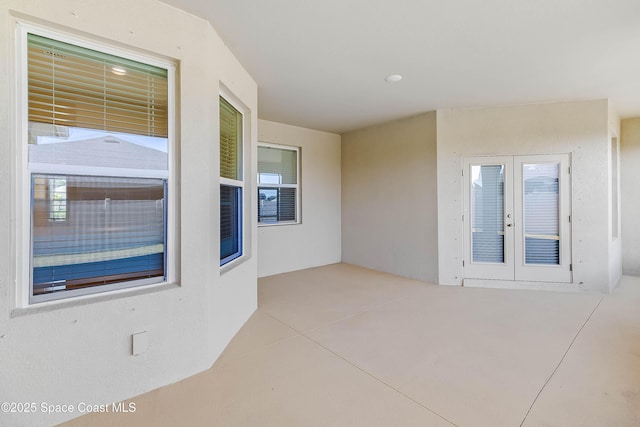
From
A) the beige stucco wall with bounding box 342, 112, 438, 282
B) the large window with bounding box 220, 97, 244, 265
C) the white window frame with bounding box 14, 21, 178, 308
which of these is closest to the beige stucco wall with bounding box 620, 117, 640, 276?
the beige stucco wall with bounding box 342, 112, 438, 282

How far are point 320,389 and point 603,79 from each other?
4473 mm

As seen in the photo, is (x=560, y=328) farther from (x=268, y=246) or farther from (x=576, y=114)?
(x=268, y=246)

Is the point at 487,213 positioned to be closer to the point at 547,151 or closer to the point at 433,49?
the point at 547,151

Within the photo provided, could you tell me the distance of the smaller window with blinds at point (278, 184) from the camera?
5.19 m

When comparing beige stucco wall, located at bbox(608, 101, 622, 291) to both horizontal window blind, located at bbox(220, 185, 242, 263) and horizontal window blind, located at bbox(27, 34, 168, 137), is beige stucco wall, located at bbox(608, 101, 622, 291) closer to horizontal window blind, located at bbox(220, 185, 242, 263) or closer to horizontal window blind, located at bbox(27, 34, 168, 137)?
horizontal window blind, located at bbox(220, 185, 242, 263)

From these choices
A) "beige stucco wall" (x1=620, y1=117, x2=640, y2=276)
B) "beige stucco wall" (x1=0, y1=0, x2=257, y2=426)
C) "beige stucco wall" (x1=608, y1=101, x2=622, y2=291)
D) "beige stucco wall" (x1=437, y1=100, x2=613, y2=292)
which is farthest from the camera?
"beige stucco wall" (x1=620, y1=117, x2=640, y2=276)

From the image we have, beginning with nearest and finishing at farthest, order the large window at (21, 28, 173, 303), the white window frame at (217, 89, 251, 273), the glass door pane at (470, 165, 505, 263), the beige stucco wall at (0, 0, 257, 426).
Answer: the beige stucco wall at (0, 0, 257, 426), the large window at (21, 28, 173, 303), the white window frame at (217, 89, 251, 273), the glass door pane at (470, 165, 505, 263)

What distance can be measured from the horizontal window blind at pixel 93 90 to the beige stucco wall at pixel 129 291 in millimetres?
112

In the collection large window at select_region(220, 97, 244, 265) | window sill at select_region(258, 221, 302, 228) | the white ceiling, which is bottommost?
window sill at select_region(258, 221, 302, 228)

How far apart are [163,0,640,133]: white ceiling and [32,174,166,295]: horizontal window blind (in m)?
1.39

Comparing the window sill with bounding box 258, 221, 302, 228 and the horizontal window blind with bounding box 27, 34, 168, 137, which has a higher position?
the horizontal window blind with bounding box 27, 34, 168, 137

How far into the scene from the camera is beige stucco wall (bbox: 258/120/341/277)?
17.1 feet

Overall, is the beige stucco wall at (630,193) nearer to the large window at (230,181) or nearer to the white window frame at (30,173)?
the large window at (230,181)

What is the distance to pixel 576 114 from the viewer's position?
406 centimetres
